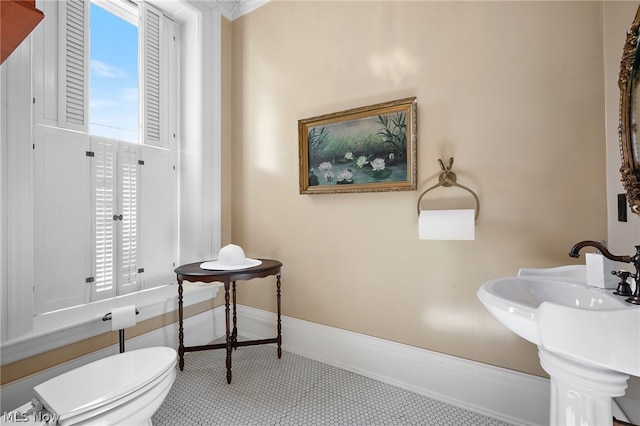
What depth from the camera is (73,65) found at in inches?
69.9

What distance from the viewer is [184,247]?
94.4 inches

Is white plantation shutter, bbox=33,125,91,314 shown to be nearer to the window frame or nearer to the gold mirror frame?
the window frame

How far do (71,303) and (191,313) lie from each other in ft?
2.51

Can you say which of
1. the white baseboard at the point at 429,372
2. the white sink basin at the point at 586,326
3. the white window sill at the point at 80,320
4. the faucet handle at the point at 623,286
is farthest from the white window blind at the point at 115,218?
the faucet handle at the point at 623,286

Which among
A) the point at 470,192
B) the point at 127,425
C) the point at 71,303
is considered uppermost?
the point at 470,192

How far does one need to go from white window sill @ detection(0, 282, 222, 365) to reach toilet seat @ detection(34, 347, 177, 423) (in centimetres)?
42

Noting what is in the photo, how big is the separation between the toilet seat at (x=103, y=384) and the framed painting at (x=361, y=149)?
1348 mm

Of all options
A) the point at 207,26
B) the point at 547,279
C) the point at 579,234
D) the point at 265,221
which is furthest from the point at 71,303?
the point at 579,234

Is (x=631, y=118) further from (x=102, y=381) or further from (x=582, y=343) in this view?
(x=102, y=381)

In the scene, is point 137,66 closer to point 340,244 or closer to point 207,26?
point 207,26

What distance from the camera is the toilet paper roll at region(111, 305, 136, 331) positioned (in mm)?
1604

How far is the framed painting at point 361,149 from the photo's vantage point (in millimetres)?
1772

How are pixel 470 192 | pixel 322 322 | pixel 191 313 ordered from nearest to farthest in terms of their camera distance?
pixel 470 192, pixel 322 322, pixel 191 313

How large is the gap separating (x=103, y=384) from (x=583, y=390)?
66.7 inches
